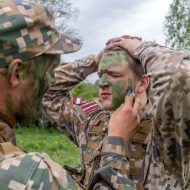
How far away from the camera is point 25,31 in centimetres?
224

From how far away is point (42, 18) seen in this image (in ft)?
7.61

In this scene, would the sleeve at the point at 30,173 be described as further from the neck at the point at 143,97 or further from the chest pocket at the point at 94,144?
the neck at the point at 143,97

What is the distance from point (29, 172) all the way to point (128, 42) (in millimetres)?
1931

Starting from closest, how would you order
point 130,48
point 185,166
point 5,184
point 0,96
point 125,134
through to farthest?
1. point 5,184
2. point 0,96
3. point 125,134
4. point 185,166
5. point 130,48

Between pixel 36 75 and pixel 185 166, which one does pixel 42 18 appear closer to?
pixel 36 75

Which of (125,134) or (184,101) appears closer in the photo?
(125,134)

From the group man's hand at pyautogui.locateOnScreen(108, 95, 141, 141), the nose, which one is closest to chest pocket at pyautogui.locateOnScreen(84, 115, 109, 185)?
the nose

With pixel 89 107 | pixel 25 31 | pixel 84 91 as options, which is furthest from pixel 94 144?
pixel 84 91

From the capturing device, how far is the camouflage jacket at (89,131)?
2.71m

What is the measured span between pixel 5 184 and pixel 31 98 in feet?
1.43

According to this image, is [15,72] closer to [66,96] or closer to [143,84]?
[143,84]

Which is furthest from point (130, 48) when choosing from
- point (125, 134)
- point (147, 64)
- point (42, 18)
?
point (42, 18)

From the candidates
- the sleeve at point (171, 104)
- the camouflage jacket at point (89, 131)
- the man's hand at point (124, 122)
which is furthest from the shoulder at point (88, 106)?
the man's hand at point (124, 122)

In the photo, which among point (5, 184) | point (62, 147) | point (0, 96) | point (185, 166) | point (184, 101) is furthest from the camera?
point (62, 147)
